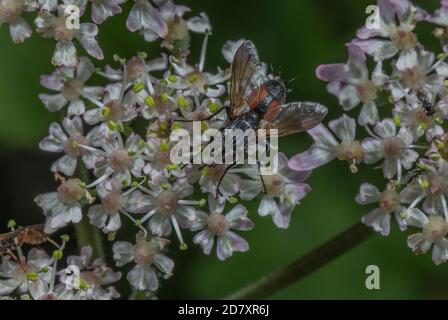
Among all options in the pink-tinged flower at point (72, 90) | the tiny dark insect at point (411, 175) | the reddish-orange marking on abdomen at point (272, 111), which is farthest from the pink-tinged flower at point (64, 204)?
the tiny dark insect at point (411, 175)

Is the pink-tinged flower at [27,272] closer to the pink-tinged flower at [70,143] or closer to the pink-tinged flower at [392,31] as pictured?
the pink-tinged flower at [70,143]

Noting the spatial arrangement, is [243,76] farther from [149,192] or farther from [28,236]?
[28,236]

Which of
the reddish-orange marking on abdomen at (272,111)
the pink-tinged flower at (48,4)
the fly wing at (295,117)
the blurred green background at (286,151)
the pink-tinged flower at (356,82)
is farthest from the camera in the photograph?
the blurred green background at (286,151)

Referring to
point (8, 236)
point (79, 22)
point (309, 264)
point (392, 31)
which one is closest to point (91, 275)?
point (8, 236)

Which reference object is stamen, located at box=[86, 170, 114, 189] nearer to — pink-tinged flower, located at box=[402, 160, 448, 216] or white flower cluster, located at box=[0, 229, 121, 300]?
white flower cluster, located at box=[0, 229, 121, 300]
